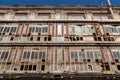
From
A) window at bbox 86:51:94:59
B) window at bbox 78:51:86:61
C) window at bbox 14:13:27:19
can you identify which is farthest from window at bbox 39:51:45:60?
window at bbox 14:13:27:19

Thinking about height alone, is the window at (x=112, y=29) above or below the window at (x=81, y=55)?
above

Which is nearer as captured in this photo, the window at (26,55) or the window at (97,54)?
the window at (26,55)

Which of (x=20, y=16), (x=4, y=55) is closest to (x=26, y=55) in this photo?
(x=4, y=55)

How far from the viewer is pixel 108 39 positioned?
18656 millimetres

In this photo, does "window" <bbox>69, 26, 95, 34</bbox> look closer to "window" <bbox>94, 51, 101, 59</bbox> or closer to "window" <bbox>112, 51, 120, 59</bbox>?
"window" <bbox>94, 51, 101, 59</bbox>

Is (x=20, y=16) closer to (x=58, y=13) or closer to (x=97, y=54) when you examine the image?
(x=58, y=13)

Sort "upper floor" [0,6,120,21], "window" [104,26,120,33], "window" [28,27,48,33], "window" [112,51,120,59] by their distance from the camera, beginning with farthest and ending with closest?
"upper floor" [0,6,120,21]
"window" [104,26,120,33]
"window" [28,27,48,33]
"window" [112,51,120,59]

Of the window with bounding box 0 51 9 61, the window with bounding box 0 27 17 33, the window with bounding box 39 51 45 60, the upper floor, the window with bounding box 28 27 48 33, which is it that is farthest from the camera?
the upper floor

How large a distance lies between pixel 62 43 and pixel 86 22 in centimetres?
364

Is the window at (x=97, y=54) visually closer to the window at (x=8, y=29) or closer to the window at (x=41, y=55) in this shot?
the window at (x=41, y=55)

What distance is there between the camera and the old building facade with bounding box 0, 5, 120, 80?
50.6 ft

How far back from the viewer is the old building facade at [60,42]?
15430 mm

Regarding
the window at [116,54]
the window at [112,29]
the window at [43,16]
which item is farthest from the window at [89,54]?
the window at [43,16]

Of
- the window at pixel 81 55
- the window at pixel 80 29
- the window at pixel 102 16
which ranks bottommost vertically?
the window at pixel 81 55
